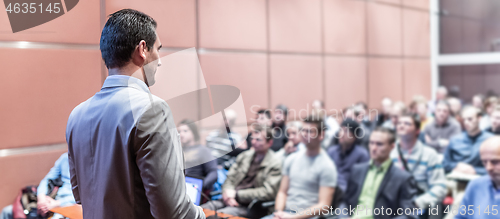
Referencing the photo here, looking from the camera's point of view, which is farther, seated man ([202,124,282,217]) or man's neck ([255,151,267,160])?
man's neck ([255,151,267,160])

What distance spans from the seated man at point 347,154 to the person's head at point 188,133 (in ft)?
4.32

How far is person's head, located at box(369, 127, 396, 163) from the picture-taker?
9.27ft

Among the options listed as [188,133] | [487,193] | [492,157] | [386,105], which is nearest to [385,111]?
[386,105]

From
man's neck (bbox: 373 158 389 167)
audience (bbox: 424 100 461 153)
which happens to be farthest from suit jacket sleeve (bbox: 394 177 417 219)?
audience (bbox: 424 100 461 153)

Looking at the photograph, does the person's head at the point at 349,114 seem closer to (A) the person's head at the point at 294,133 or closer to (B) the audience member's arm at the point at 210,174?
(A) the person's head at the point at 294,133

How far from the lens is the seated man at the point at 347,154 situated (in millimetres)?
3697

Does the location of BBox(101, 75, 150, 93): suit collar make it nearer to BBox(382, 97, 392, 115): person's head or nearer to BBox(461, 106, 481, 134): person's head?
BBox(461, 106, 481, 134): person's head

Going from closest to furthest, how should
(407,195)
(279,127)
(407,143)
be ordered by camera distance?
(407,195)
(407,143)
(279,127)

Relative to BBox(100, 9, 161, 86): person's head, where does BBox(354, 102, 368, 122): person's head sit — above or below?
below

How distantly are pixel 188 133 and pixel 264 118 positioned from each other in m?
1.18

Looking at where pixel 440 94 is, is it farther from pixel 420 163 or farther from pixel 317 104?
pixel 420 163

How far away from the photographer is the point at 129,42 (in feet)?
3.48

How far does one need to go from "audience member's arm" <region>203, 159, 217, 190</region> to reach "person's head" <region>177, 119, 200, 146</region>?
10.0 inches

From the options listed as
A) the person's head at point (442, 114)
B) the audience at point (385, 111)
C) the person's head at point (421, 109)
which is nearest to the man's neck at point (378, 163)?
the person's head at point (442, 114)
